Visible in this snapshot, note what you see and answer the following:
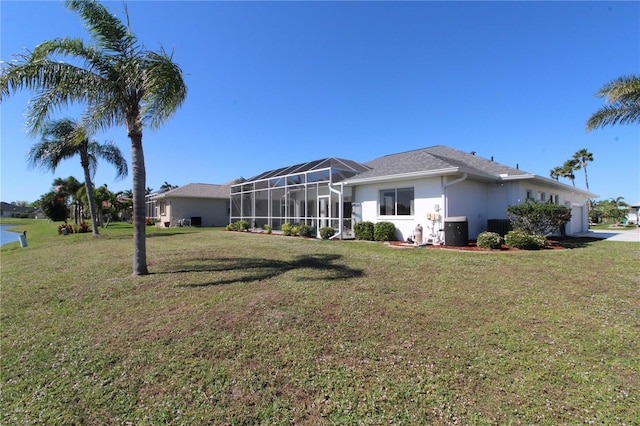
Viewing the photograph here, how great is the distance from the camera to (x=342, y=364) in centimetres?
338

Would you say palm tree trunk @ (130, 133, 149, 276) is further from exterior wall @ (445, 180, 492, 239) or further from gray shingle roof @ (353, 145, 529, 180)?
exterior wall @ (445, 180, 492, 239)

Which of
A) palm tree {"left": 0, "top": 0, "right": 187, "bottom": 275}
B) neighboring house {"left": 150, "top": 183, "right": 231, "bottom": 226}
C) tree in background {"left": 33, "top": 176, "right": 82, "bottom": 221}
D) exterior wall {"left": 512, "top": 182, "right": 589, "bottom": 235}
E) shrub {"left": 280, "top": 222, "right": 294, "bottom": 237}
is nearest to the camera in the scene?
palm tree {"left": 0, "top": 0, "right": 187, "bottom": 275}

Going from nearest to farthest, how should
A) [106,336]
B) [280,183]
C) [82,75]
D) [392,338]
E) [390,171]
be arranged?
[392,338] < [106,336] < [82,75] < [390,171] < [280,183]

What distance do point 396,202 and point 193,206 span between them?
76.0 feet

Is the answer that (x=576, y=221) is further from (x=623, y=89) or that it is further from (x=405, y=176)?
(x=405, y=176)

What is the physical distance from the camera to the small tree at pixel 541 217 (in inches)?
430

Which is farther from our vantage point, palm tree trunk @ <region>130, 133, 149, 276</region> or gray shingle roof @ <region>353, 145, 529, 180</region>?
gray shingle roof @ <region>353, 145, 529, 180</region>

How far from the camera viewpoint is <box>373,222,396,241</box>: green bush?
13.5 meters

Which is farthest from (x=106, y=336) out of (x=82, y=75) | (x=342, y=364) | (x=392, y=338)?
(x=82, y=75)

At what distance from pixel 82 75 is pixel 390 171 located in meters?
11.6

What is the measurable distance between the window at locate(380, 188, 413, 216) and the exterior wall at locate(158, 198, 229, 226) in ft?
73.1

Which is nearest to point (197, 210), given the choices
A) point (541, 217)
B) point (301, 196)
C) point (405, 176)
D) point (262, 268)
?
point (301, 196)

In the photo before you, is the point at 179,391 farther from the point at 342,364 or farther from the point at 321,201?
the point at 321,201

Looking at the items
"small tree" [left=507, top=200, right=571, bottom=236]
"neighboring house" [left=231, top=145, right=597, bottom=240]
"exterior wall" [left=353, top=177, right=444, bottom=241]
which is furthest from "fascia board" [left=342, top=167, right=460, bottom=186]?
"small tree" [left=507, top=200, right=571, bottom=236]
